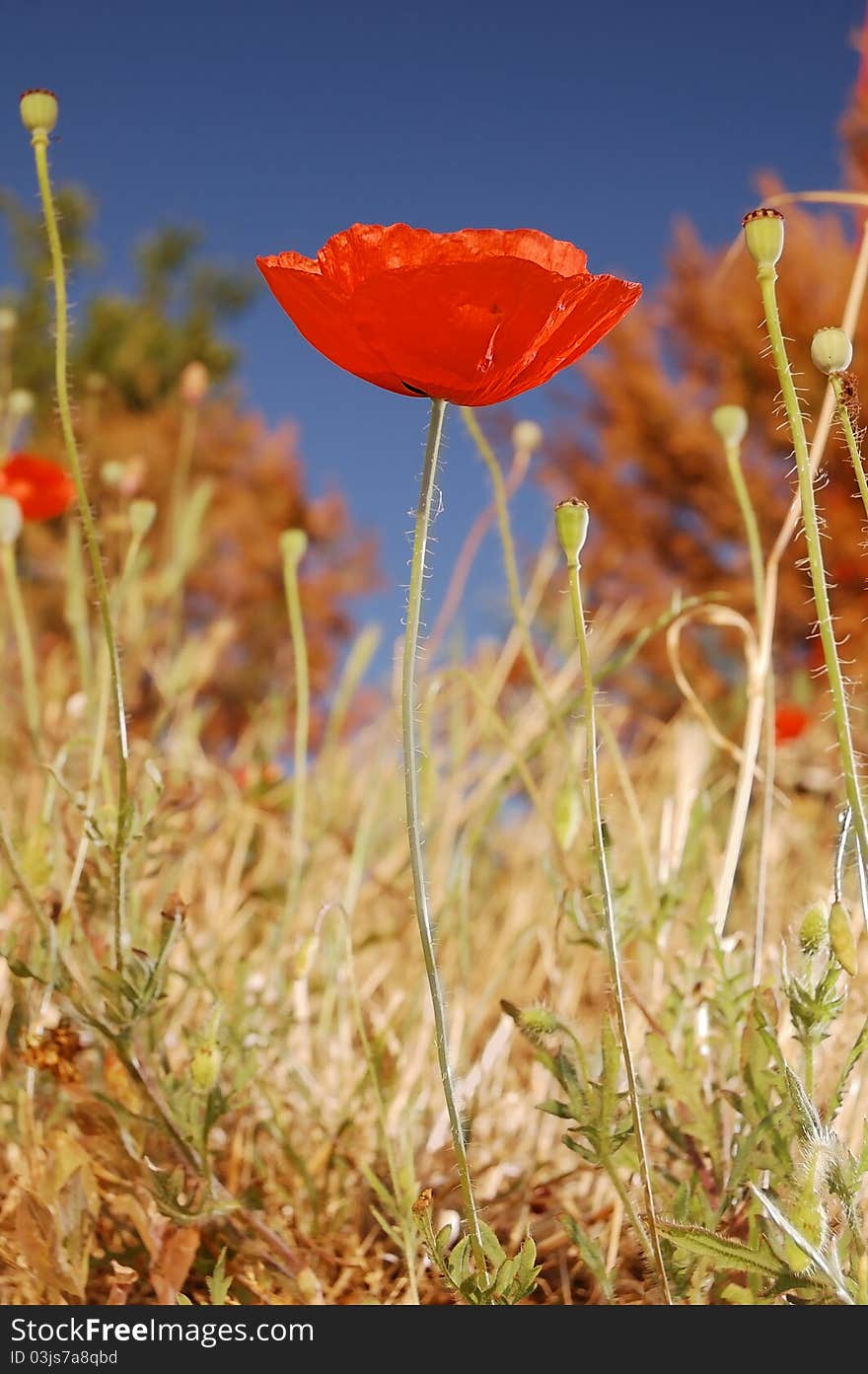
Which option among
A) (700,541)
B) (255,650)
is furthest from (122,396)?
(700,541)

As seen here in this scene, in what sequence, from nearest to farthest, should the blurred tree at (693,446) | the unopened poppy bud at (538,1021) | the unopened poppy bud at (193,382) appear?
the unopened poppy bud at (538,1021) < the unopened poppy bud at (193,382) < the blurred tree at (693,446)

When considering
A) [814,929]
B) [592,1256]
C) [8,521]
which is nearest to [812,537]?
[814,929]

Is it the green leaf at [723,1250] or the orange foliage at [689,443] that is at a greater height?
the orange foliage at [689,443]

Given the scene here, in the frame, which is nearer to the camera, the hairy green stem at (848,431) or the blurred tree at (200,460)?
the hairy green stem at (848,431)

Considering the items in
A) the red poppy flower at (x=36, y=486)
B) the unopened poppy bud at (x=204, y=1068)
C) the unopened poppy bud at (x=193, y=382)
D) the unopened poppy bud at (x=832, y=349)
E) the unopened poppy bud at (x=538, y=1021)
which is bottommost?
the unopened poppy bud at (x=204, y=1068)

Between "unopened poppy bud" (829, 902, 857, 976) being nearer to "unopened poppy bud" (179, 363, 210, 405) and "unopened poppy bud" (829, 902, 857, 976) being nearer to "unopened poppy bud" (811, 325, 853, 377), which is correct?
"unopened poppy bud" (811, 325, 853, 377)

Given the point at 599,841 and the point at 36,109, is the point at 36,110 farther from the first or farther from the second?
the point at 599,841

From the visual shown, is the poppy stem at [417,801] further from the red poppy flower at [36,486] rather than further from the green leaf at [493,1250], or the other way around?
the red poppy flower at [36,486]

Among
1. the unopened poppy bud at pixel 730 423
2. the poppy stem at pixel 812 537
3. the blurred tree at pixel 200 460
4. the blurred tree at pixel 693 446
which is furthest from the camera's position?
the blurred tree at pixel 200 460

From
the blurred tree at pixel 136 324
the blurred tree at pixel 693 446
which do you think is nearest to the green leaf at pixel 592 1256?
the blurred tree at pixel 693 446
